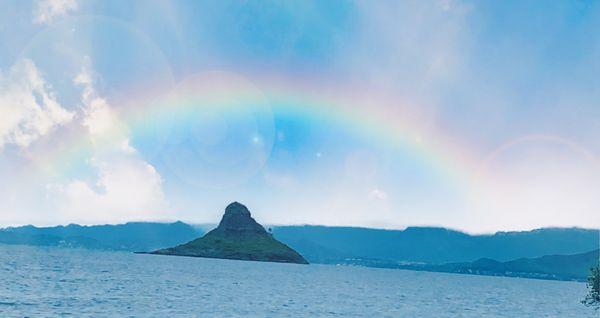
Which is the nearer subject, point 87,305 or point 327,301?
point 87,305

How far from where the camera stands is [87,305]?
285ft

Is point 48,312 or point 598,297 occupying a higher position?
point 598,297

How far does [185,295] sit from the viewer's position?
120m

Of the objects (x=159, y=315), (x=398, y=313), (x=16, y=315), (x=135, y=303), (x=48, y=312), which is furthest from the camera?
(x=398, y=313)

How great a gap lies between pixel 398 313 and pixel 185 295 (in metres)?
49.1

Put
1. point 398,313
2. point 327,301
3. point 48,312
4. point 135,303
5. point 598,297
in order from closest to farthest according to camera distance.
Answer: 1. point 48,312
2. point 135,303
3. point 598,297
4. point 398,313
5. point 327,301

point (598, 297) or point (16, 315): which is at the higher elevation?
point (598, 297)

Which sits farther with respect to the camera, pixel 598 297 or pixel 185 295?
pixel 185 295

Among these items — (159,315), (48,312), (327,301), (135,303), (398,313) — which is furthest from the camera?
(327,301)

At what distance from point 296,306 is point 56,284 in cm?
5730

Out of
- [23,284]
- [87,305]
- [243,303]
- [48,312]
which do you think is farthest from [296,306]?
[23,284]

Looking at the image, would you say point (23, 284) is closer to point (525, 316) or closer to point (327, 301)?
point (327, 301)

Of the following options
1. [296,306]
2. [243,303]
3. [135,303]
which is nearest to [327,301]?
[296,306]

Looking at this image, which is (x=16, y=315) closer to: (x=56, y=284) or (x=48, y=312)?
(x=48, y=312)
